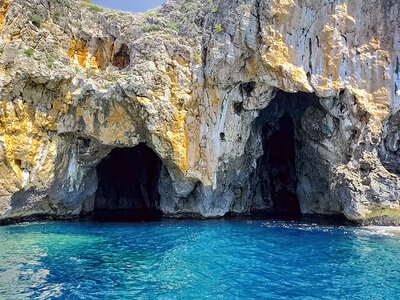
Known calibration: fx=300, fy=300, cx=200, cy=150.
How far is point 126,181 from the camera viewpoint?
103 feet

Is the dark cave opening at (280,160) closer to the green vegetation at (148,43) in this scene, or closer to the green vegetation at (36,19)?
the green vegetation at (148,43)

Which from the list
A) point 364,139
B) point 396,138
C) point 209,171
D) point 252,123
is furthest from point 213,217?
point 396,138

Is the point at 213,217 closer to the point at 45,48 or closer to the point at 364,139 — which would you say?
the point at 364,139

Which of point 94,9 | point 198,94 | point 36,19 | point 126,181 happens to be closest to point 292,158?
point 198,94

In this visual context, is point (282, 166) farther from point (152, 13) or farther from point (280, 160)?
point (152, 13)

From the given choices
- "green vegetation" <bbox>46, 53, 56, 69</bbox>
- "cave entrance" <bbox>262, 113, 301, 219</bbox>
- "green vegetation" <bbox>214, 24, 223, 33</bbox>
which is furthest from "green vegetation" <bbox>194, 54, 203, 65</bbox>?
"cave entrance" <bbox>262, 113, 301, 219</bbox>

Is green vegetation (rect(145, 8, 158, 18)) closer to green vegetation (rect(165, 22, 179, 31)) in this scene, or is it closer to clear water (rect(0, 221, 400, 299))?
green vegetation (rect(165, 22, 179, 31))

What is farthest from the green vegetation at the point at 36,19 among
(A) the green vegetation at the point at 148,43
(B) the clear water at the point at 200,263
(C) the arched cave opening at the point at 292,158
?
(C) the arched cave opening at the point at 292,158

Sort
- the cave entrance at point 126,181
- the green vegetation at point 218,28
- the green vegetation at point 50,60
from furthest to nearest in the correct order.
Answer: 1. the cave entrance at point 126,181
2. the green vegetation at point 218,28
3. the green vegetation at point 50,60

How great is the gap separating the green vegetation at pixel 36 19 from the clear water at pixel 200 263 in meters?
12.4

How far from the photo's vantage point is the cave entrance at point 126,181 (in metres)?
29.1

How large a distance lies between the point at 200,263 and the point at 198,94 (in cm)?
1234

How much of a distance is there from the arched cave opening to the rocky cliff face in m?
0.22

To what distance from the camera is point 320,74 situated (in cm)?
1845
